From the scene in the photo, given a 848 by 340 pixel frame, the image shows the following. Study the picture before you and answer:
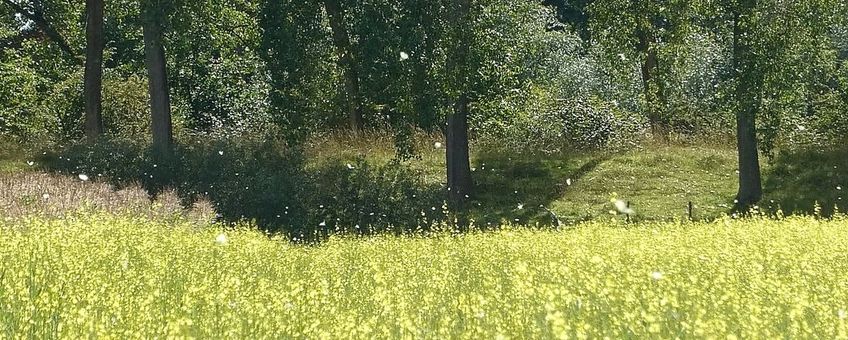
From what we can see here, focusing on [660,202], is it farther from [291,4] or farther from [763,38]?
[291,4]

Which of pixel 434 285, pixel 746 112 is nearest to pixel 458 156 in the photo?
pixel 746 112

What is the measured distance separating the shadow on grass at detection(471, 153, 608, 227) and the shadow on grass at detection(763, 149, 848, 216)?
446 cm

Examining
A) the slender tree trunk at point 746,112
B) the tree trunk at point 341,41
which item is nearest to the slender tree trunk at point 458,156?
the tree trunk at point 341,41

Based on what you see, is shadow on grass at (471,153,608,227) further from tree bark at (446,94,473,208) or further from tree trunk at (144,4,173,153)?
tree trunk at (144,4,173,153)

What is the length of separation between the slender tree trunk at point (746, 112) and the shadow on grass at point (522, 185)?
3.91 metres

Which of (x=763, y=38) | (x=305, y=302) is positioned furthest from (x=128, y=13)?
(x=305, y=302)

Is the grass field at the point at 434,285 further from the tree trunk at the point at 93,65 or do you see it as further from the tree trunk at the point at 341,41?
the tree trunk at the point at 93,65

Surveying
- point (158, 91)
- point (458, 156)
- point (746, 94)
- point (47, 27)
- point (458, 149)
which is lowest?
point (458, 156)

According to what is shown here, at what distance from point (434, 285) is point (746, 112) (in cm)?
1356

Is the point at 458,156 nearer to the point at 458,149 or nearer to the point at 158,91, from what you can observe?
the point at 458,149

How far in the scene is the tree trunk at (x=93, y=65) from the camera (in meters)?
26.2

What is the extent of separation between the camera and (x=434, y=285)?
8.47 metres

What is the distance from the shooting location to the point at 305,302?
7367 millimetres

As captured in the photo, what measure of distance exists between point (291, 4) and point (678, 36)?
8.64m
